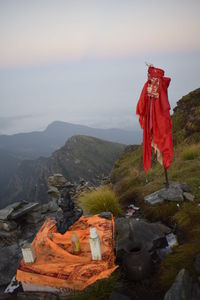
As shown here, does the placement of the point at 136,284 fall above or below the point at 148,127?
below

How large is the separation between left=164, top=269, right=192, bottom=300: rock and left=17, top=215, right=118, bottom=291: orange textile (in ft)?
5.24

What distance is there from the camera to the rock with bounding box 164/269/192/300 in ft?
12.7

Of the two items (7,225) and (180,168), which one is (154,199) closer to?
(180,168)

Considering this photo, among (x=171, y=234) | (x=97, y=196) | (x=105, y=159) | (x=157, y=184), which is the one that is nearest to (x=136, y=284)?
(x=171, y=234)

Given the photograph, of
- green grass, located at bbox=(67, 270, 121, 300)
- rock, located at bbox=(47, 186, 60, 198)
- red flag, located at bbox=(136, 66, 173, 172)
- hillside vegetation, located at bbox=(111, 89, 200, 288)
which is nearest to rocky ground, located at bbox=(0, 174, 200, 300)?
green grass, located at bbox=(67, 270, 121, 300)

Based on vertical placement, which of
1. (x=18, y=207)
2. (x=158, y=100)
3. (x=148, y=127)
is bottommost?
(x=18, y=207)

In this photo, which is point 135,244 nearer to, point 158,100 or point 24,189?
point 158,100

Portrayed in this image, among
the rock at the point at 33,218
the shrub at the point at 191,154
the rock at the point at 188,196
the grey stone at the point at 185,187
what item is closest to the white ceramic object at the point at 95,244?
the rock at the point at 188,196

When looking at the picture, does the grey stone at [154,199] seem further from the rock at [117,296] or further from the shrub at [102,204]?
the rock at [117,296]

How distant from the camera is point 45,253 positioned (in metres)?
6.20

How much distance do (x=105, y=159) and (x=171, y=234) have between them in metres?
127

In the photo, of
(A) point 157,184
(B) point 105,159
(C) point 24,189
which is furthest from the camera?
(C) point 24,189

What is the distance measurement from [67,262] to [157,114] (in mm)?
5478

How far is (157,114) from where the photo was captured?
327 inches
